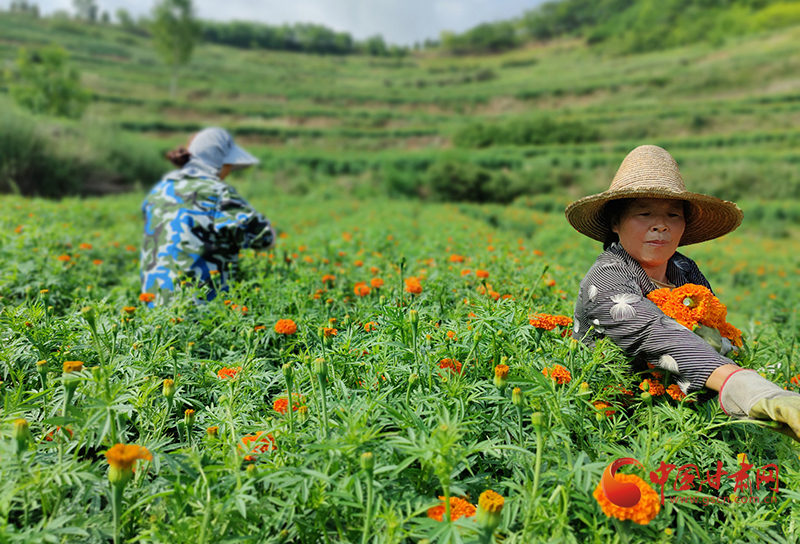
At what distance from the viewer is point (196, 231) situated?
8.96 feet

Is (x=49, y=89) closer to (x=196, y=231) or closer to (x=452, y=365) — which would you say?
(x=196, y=231)

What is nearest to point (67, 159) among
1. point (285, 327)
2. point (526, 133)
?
point (285, 327)

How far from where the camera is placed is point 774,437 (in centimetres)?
127

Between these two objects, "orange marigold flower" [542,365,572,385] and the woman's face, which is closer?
"orange marigold flower" [542,365,572,385]

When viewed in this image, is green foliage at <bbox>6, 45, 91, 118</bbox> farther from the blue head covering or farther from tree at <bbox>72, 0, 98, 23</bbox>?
tree at <bbox>72, 0, 98, 23</bbox>

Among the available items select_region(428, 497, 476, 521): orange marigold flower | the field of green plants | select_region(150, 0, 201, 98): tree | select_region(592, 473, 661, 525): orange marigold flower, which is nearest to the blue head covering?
the field of green plants

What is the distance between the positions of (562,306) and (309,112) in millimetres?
37614

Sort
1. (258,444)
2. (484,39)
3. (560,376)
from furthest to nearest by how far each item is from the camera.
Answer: (484,39), (560,376), (258,444)

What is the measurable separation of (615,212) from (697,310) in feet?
1.75

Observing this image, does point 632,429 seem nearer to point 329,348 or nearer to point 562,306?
point 562,306

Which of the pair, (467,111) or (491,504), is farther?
(467,111)

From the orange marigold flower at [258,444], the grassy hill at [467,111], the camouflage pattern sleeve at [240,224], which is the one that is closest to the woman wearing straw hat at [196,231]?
the camouflage pattern sleeve at [240,224]

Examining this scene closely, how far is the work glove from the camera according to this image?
992 mm

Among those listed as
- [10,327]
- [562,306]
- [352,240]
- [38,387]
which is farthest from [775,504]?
[352,240]
